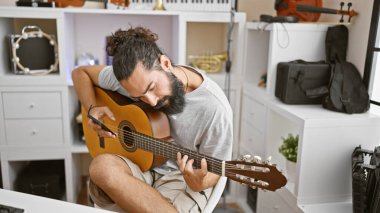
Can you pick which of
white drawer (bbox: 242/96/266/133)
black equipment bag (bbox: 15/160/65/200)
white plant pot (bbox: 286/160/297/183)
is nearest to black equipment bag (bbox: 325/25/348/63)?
white drawer (bbox: 242/96/266/133)

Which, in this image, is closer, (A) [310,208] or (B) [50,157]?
(A) [310,208]

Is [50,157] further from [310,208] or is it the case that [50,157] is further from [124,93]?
[310,208]

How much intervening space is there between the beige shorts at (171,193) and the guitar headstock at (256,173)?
234mm

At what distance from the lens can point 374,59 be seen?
75.9 inches

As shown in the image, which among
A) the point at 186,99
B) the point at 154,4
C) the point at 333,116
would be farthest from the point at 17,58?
the point at 333,116

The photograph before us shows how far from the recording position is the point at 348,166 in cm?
182

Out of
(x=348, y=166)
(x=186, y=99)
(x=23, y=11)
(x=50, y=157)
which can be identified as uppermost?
(x=23, y=11)

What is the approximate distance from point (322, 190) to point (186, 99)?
33.9 inches

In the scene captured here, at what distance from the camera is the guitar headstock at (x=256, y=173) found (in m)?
1.23

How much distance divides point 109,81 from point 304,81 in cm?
100

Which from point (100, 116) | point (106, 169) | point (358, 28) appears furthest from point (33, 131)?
point (358, 28)

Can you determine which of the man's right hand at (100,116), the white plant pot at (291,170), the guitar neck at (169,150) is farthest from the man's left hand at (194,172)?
the white plant pot at (291,170)

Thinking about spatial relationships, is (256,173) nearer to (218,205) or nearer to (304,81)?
(304,81)

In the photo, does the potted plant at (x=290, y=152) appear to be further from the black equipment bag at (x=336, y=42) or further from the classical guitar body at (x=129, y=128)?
the classical guitar body at (x=129, y=128)
